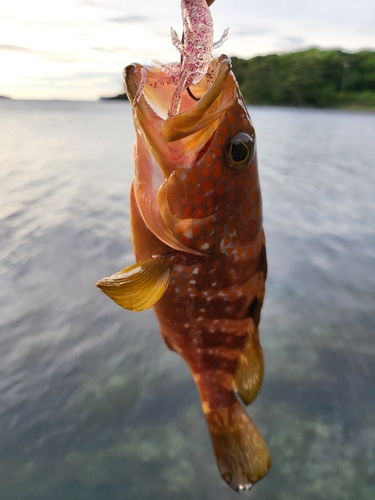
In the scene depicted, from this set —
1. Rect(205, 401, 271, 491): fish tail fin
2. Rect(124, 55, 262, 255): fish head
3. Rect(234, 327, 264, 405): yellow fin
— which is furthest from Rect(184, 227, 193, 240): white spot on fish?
Rect(205, 401, 271, 491): fish tail fin

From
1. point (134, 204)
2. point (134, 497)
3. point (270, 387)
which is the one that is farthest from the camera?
point (270, 387)

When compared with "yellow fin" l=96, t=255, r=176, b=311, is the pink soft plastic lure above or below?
above

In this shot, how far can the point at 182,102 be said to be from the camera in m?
1.38

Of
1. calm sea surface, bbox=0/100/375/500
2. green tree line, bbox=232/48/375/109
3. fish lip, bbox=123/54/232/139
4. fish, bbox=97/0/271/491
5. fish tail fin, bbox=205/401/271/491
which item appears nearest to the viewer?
fish lip, bbox=123/54/232/139

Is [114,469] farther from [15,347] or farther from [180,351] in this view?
[15,347]

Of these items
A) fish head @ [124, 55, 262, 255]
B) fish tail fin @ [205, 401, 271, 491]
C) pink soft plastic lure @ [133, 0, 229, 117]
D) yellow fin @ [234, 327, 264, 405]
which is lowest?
fish tail fin @ [205, 401, 271, 491]

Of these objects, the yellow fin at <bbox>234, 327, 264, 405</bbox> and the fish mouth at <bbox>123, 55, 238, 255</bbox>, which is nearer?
the fish mouth at <bbox>123, 55, 238, 255</bbox>

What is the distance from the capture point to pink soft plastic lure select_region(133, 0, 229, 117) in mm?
988

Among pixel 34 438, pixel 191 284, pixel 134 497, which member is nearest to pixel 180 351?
pixel 191 284

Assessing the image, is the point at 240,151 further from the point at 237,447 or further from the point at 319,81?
the point at 319,81

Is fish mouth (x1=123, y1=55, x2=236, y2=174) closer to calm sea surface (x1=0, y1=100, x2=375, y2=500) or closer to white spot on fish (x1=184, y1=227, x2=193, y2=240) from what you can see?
white spot on fish (x1=184, y1=227, x2=193, y2=240)

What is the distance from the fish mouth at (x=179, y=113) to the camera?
119cm

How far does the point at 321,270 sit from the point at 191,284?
16.3 ft

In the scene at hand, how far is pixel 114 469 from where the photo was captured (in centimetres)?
292
